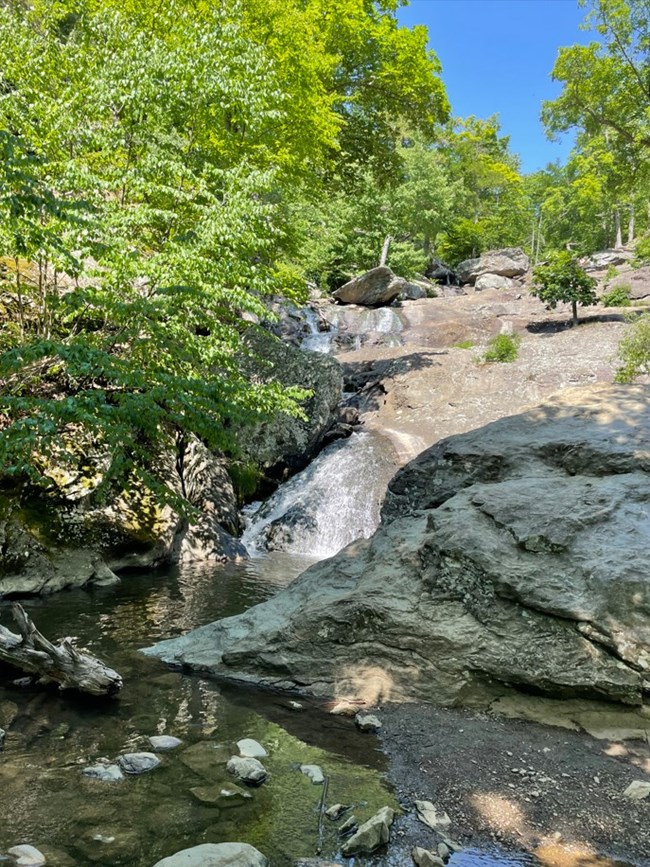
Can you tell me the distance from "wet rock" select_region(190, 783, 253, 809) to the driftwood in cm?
180

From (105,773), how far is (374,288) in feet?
98.7

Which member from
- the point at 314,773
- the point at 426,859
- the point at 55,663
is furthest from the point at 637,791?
the point at 55,663

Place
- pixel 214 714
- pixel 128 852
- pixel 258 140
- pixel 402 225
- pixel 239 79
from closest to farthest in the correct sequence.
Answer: pixel 128 852 < pixel 214 714 < pixel 239 79 < pixel 258 140 < pixel 402 225

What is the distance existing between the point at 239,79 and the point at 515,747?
36.0ft

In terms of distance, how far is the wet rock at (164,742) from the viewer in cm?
404

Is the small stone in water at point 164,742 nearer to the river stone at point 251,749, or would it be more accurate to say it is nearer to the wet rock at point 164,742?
the wet rock at point 164,742

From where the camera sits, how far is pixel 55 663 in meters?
4.96

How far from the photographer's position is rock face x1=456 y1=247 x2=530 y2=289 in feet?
135

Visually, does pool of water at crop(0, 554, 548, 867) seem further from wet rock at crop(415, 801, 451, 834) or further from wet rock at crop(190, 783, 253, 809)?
wet rock at crop(415, 801, 451, 834)

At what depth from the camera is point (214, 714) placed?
4.64 m

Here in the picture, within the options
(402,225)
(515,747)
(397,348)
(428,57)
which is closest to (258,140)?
(428,57)

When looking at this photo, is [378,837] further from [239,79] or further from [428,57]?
[428,57]

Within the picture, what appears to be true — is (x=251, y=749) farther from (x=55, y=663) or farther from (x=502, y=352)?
(x=502, y=352)

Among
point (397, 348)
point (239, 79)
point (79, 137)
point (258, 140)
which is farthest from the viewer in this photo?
point (397, 348)
